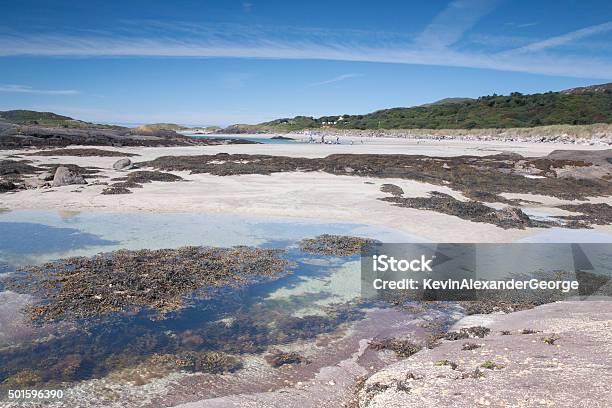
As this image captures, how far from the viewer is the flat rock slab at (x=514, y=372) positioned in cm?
490

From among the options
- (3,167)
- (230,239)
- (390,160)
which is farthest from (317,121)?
(230,239)

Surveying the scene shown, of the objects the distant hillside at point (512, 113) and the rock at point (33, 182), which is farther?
the distant hillside at point (512, 113)

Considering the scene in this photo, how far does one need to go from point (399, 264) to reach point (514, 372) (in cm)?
611

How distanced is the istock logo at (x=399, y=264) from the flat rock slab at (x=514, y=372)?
3.81 m

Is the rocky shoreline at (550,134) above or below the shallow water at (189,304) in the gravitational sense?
above

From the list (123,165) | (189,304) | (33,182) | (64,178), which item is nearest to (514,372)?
(189,304)

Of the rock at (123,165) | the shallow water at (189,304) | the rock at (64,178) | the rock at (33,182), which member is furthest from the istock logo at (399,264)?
the rock at (123,165)

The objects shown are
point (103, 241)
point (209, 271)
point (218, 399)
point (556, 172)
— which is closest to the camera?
point (218, 399)

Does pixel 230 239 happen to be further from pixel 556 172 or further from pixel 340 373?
pixel 556 172

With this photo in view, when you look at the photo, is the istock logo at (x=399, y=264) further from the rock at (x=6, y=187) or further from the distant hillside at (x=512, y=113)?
the distant hillside at (x=512, y=113)

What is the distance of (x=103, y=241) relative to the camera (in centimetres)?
1295

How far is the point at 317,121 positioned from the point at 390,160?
401 ft

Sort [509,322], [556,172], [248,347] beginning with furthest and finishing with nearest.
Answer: [556,172]
[509,322]
[248,347]

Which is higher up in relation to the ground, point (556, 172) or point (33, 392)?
point (556, 172)
